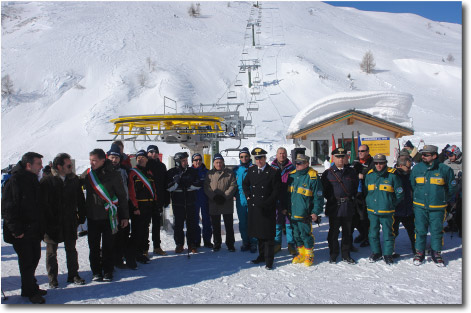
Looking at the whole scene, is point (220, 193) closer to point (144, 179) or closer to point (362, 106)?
point (144, 179)

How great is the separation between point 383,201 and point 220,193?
2.72 meters

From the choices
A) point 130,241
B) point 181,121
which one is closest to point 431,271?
point 130,241

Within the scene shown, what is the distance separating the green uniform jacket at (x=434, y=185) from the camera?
203 inches

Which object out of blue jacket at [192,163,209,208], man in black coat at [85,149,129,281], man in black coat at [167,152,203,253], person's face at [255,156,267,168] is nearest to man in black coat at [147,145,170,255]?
man in black coat at [167,152,203,253]

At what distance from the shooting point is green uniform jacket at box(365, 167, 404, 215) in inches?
210

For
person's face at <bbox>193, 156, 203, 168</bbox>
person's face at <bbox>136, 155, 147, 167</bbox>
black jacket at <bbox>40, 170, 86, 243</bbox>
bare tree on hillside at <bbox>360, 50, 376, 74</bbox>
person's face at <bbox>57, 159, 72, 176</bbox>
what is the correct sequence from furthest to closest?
1. bare tree on hillside at <bbox>360, 50, 376, 74</bbox>
2. person's face at <bbox>193, 156, 203, 168</bbox>
3. person's face at <bbox>136, 155, 147, 167</bbox>
4. person's face at <bbox>57, 159, 72, 176</bbox>
5. black jacket at <bbox>40, 170, 86, 243</bbox>

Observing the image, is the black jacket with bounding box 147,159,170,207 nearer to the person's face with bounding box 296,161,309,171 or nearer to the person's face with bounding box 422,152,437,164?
the person's face with bounding box 296,161,309,171

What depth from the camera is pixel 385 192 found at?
17.5 ft

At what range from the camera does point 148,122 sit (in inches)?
278

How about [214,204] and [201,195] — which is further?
[201,195]

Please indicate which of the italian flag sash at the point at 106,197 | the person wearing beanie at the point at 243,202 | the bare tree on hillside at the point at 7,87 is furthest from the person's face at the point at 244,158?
the bare tree on hillside at the point at 7,87

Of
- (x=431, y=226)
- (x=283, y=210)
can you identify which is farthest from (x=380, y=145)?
(x=283, y=210)

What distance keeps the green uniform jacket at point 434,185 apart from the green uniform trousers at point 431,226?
95 millimetres

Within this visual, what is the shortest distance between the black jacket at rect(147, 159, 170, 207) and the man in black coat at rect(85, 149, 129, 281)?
1.28m
